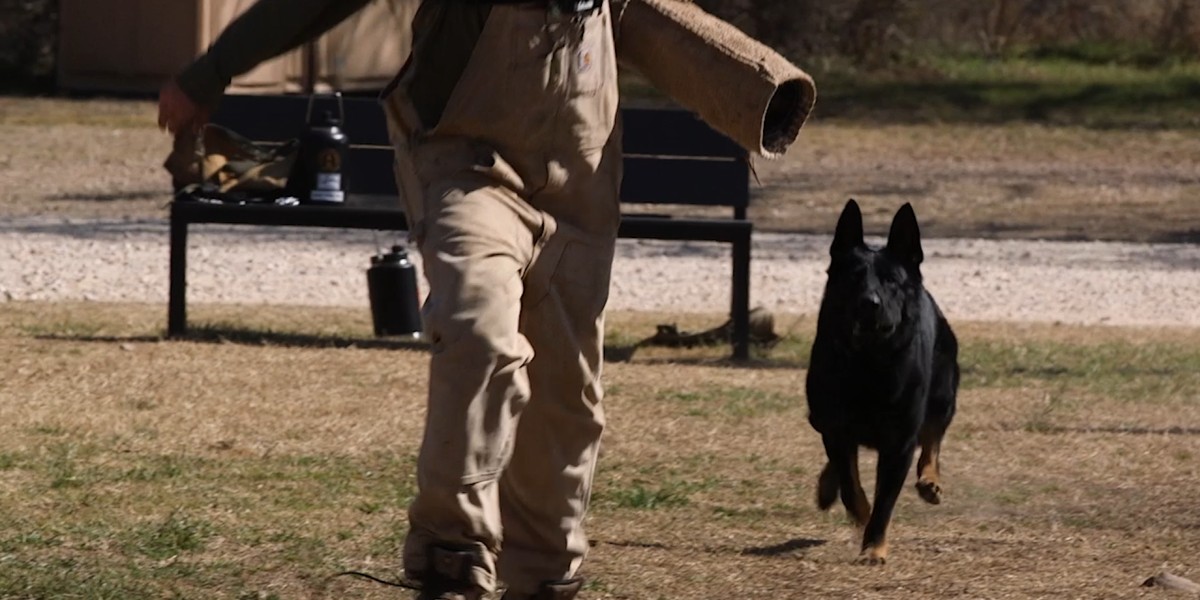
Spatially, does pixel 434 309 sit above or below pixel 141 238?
above

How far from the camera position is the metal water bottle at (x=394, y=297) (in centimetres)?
1014

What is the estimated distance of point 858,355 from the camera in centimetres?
599

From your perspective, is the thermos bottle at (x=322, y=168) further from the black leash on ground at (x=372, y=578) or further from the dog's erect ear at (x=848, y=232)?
the black leash on ground at (x=372, y=578)

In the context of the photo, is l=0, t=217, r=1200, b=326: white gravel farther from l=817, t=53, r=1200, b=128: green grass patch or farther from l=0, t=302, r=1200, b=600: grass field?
l=817, t=53, r=1200, b=128: green grass patch

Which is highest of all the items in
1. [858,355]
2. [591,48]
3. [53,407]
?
[591,48]

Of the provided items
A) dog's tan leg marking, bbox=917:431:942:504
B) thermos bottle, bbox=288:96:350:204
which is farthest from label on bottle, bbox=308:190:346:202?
dog's tan leg marking, bbox=917:431:942:504

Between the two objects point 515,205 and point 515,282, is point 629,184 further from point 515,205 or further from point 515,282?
point 515,282

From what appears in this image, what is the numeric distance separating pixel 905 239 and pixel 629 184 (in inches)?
177

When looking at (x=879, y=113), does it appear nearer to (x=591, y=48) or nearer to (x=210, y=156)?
(x=210, y=156)

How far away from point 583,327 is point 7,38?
20451 millimetres

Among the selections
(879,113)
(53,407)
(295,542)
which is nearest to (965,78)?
(879,113)

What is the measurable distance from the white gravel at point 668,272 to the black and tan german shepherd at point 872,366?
18.1ft

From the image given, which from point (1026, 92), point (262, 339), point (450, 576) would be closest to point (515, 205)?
point (450, 576)

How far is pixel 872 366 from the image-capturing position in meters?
5.98
